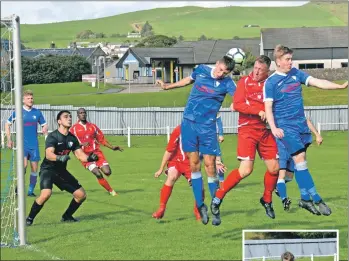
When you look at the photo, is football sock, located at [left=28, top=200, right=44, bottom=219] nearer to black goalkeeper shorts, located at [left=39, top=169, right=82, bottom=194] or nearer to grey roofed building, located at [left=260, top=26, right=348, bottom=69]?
black goalkeeper shorts, located at [left=39, top=169, right=82, bottom=194]

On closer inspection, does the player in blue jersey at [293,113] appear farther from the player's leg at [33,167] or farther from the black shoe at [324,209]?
the player's leg at [33,167]

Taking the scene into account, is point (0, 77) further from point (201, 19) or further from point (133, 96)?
point (133, 96)

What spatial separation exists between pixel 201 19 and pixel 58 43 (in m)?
6.84

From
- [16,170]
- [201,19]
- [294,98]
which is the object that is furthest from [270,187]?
[201,19]

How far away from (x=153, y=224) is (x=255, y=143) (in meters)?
2.22

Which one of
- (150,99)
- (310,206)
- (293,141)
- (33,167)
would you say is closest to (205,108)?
(293,141)

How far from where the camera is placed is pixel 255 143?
11625 mm

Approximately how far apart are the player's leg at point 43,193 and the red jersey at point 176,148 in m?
1.69

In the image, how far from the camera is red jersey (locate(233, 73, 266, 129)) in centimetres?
1128

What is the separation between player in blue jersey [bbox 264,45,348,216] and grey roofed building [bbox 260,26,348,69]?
337 inches

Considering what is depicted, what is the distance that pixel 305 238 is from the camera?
953cm

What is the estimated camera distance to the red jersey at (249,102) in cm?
1128

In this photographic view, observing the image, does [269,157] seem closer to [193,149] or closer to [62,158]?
[193,149]

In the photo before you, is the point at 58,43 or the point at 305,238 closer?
the point at 305,238
